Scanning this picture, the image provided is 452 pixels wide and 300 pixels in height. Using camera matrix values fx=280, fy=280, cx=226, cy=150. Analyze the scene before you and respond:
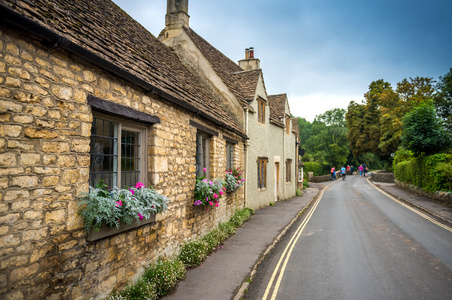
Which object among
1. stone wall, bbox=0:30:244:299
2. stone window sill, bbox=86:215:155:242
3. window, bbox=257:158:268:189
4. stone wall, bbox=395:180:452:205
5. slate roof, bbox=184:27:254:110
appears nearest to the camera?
stone wall, bbox=0:30:244:299

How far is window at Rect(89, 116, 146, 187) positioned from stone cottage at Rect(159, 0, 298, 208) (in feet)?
25.8

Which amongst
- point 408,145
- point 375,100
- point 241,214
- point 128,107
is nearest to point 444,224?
point 241,214

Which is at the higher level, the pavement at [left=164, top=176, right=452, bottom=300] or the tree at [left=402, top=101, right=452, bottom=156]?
the tree at [left=402, top=101, right=452, bottom=156]

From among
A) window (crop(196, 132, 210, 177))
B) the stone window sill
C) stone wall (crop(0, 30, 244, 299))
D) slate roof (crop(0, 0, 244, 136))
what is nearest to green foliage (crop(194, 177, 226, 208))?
window (crop(196, 132, 210, 177))

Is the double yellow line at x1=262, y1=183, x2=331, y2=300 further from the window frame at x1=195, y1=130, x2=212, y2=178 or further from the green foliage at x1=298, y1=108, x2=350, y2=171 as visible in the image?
the green foliage at x1=298, y1=108, x2=350, y2=171

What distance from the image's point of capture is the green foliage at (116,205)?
13.6 ft

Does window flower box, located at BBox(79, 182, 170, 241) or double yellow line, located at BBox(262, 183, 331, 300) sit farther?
double yellow line, located at BBox(262, 183, 331, 300)

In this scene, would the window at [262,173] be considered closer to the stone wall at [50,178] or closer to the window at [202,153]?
the window at [202,153]

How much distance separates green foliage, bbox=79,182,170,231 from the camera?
4.14 m

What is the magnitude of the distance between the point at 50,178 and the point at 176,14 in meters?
11.4

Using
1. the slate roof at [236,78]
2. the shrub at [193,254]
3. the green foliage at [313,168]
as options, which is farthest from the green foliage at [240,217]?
the green foliage at [313,168]

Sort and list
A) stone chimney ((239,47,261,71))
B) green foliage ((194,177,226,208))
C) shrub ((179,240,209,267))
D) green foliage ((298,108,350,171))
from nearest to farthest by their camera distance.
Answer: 1. shrub ((179,240,209,267))
2. green foliage ((194,177,226,208))
3. stone chimney ((239,47,261,71))
4. green foliage ((298,108,350,171))

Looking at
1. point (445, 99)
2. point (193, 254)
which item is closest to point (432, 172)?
point (193, 254)

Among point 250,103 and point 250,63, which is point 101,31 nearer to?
point 250,103
